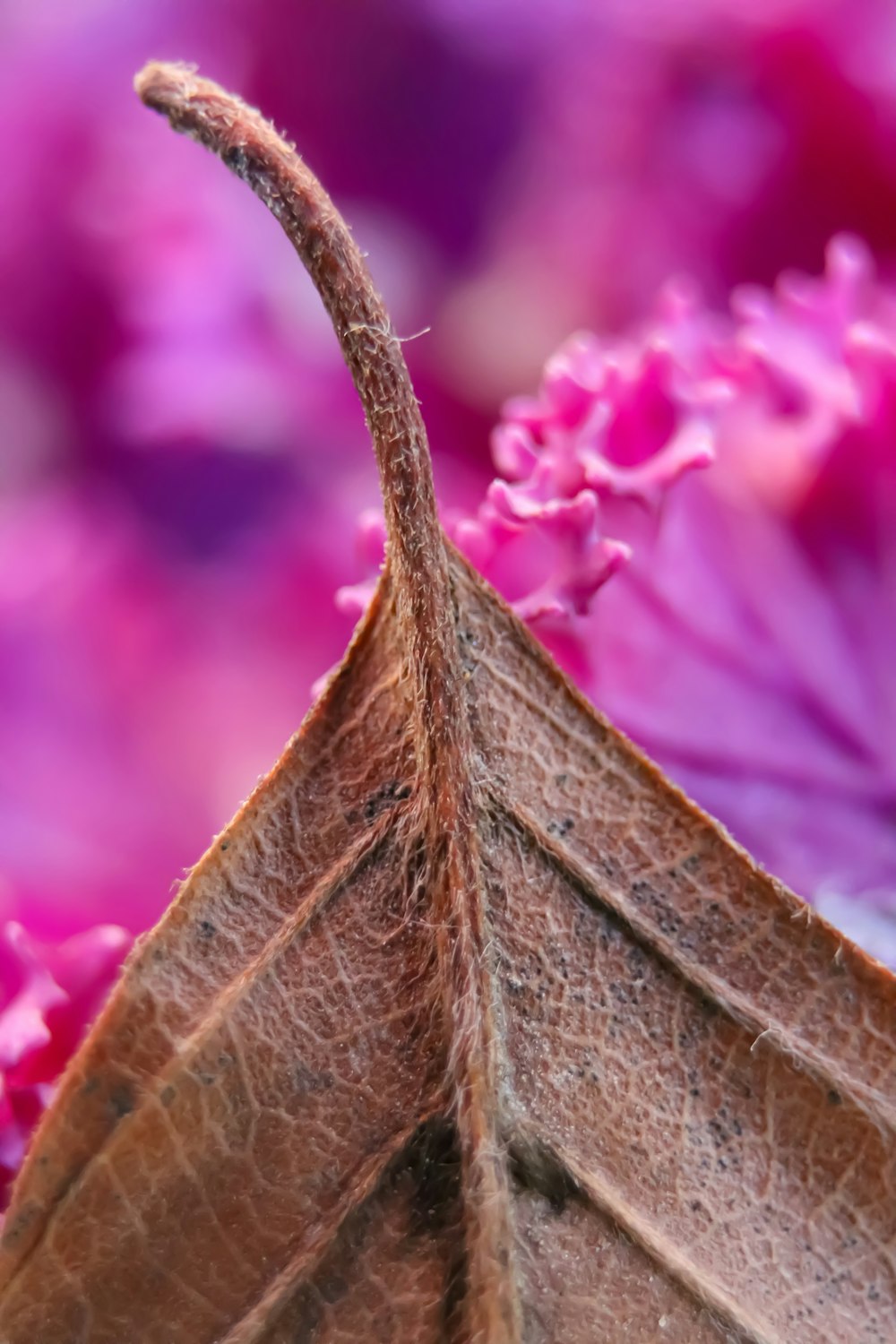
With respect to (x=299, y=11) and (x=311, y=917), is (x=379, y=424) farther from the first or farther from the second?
(x=299, y=11)

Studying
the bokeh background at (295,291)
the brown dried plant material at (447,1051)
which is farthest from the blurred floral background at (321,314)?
the brown dried plant material at (447,1051)

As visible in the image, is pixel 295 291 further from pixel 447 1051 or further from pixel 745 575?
pixel 447 1051

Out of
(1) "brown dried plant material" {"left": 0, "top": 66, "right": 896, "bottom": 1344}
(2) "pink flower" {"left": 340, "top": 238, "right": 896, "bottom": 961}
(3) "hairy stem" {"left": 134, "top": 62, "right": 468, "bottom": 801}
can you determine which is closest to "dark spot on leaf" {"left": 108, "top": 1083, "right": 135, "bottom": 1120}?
(1) "brown dried plant material" {"left": 0, "top": 66, "right": 896, "bottom": 1344}

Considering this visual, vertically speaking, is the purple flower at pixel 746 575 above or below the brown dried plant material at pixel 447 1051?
above

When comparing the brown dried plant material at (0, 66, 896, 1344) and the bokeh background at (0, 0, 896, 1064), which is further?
the bokeh background at (0, 0, 896, 1064)

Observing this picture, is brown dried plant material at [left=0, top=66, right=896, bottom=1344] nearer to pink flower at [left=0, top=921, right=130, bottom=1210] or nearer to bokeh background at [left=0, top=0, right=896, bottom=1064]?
pink flower at [left=0, top=921, right=130, bottom=1210]

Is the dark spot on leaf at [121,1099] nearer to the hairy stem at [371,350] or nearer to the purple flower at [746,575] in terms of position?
the hairy stem at [371,350]
